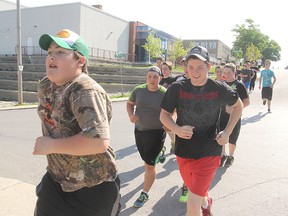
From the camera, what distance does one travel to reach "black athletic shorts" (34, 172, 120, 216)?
216cm

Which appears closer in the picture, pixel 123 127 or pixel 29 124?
pixel 123 127

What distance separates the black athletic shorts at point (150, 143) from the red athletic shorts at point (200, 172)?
3.48 ft

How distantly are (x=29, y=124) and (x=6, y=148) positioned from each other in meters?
3.43

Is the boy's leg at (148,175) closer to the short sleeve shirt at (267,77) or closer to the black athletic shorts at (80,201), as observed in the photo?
the black athletic shorts at (80,201)

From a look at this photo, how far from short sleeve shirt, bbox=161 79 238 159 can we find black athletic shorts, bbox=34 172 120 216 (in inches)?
45.6

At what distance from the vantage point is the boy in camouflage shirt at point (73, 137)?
1.89 meters

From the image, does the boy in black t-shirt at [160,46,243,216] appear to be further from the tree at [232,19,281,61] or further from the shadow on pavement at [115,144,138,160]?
the tree at [232,19,281,61]

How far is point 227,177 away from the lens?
17.7ft

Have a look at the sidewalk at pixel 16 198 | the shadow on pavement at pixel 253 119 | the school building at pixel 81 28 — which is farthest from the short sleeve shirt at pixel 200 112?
the school building at pixel 81 28

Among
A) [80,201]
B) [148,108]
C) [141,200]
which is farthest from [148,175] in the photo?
[80,201]

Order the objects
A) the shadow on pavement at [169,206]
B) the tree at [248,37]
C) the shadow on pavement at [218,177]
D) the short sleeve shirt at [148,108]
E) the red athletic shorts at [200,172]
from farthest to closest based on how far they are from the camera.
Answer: the tree at [248,37] → the shadow on pavement at [218,177] → the short sleeve shirt at [148,108] → the shadow on pavement at [169,206] → the red athletic shorts at [200,172]

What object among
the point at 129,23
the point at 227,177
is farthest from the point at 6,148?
the point at 129,23

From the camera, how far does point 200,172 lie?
3.13 meters

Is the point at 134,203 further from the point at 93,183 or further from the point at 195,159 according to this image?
the point at 93,183
